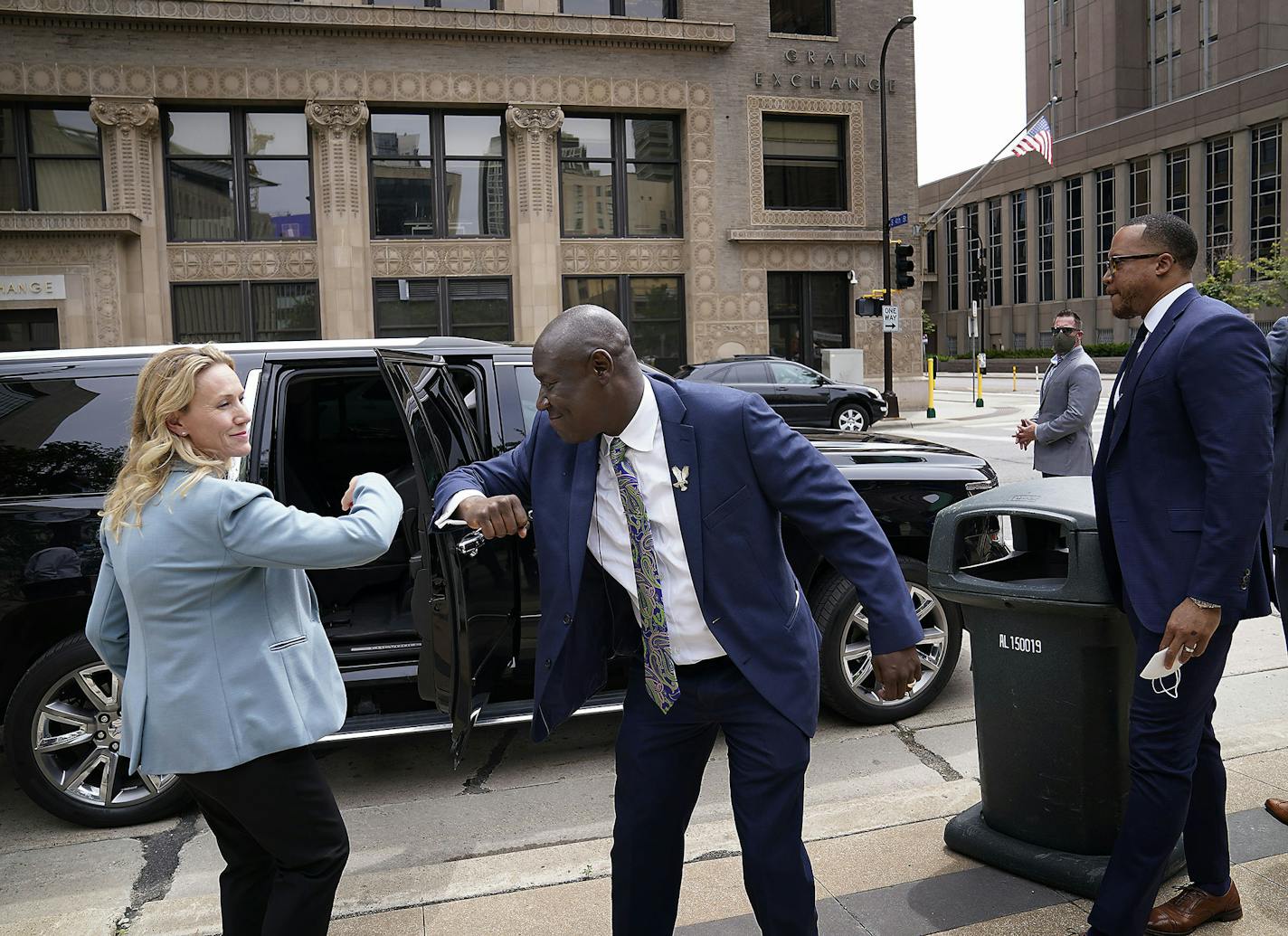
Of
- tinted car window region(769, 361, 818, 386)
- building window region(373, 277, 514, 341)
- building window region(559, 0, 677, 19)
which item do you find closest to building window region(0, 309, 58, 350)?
building window region(373, 277, 514, 341)

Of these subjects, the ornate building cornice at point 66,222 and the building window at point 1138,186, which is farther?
the building window at point 1138,186

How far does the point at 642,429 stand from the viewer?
2592 mm

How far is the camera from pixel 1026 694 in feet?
11.4

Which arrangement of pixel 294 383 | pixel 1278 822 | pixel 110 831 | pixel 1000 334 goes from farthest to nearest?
1. pixel 1000 334
2. pixel 294 383
3. pixel 110 831
4. pixel 1278 822

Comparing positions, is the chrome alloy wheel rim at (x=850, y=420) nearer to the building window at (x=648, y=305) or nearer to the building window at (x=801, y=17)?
the building window at (x=648, y=305)

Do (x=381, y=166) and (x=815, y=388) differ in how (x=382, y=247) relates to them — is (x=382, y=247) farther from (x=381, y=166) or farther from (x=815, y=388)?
(x=815, y=388)

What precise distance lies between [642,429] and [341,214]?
942 inches

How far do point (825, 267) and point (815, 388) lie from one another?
724cm

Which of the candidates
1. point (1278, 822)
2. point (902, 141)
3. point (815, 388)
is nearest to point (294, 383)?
point (1278, 822)

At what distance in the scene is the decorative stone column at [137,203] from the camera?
920 inches

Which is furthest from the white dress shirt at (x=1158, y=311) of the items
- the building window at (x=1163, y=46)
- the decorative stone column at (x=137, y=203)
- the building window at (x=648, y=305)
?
the building window at (x=1163, y=46)

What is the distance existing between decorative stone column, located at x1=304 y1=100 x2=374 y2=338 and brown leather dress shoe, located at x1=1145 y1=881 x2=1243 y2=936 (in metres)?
23.4

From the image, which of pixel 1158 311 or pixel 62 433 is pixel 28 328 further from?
pixel 1158 311

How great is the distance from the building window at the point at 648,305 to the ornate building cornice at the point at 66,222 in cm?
1008
